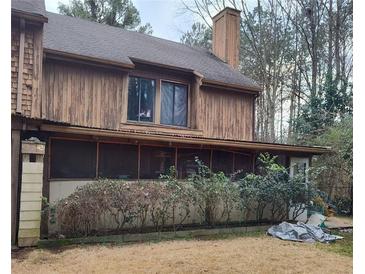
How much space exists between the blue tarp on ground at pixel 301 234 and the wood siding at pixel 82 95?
Answer: 536cm

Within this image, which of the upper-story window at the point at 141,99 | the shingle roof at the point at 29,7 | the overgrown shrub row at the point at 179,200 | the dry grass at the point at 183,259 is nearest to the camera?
the dry grass at the point at 183,259

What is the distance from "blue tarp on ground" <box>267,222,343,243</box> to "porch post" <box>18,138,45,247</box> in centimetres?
523

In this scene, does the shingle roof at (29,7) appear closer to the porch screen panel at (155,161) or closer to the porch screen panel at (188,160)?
the porch screen panel at (155,161)

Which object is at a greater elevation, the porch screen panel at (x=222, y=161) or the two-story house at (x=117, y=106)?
the two-story house at (x=117, y=106)

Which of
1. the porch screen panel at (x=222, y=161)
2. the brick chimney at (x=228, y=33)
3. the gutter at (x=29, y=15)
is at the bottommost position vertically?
the porch screen panel at (x=222, y=161)

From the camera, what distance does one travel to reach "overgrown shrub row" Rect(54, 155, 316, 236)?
678 cm

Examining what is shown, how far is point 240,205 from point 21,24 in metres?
6.86

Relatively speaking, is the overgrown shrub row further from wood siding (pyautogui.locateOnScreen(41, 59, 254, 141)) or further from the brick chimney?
the brick chimney

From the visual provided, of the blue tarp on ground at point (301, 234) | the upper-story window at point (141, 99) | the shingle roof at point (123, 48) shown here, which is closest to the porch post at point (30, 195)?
the shingle roof at point (123, 48)

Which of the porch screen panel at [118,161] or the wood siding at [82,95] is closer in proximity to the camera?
the porch screen panel at [118,161]

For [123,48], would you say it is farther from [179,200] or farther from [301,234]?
[301,234]

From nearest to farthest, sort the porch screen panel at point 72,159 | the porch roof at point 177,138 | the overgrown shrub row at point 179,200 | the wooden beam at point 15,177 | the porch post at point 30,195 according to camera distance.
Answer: the porch post at point 30,195
the wooden beam at point 15,177
the overgrown shrub row at point 179,200
the porch roof at point 177,138
the porch screen panel at point 72,159

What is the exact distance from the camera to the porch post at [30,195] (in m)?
6.03

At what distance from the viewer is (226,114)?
12305mm
